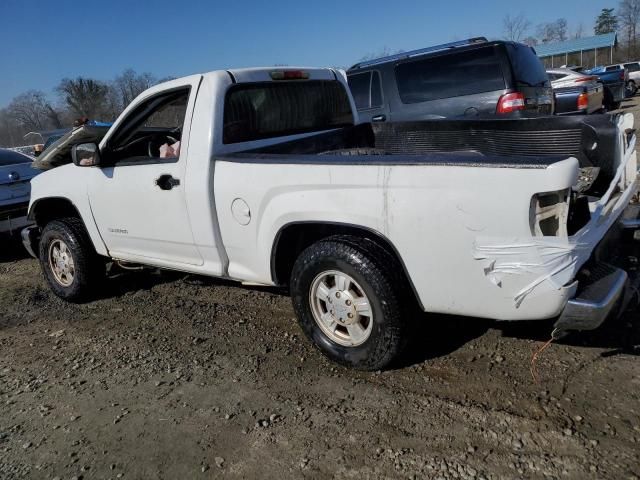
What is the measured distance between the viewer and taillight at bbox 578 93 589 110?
13695 millimetres

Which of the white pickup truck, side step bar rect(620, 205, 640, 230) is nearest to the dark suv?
the white pickup truck

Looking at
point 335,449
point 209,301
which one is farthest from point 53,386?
point 335,449

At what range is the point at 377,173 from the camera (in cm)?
281

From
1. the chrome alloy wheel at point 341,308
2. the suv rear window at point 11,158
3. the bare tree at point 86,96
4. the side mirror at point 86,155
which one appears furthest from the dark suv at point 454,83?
the bare tree at point 86,96

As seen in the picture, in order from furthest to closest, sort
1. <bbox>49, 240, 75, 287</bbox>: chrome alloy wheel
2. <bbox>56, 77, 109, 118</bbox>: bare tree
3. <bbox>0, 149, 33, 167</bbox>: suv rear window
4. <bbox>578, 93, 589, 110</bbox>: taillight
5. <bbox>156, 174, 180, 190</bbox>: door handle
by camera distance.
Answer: <bbox>56, 77, 109, 118</bbox>: bare tree < <bbox>578, 93, 589, 110</bbox>: taillight < <bbox>0, 149, 33, 167</bbox>: suv rear window < <bbox>49, 240, 75, 287</bbox>: chrome alloy wheel < <bbox>156, 174, 180, 190</bbox>: door handle

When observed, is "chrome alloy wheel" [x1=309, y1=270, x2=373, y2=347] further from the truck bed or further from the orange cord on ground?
the orange cord on ground

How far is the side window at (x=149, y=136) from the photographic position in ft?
13.6

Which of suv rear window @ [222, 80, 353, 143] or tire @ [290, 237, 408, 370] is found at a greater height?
suv rear window @ [222, 80, 353, 143]

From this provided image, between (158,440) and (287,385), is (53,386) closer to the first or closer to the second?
(158,440)

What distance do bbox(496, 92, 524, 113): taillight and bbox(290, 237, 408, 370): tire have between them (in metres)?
4.79

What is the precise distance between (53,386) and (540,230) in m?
3.26

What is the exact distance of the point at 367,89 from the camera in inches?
326

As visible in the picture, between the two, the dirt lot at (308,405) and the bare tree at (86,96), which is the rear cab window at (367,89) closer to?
the dirt lot at (308,405)

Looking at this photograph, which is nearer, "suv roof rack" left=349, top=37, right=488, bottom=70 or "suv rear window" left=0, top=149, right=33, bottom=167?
"suv roof rack" left=349, top=37, right=488, bottom=70
